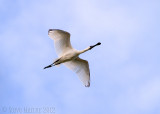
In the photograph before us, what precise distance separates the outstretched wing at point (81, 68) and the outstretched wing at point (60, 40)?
1.16 m

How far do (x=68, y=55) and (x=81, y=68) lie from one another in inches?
56.6

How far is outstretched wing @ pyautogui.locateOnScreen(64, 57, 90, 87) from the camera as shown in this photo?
122ft

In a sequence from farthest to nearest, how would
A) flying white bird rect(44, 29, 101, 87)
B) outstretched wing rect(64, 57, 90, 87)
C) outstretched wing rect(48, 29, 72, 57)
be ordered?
1. outstretched wing rect(64, 57, 90, 87)
2. flying white bird rect(44, 29, 101, 87)
3. outstretched wing rect(48, 29, 72, 57)

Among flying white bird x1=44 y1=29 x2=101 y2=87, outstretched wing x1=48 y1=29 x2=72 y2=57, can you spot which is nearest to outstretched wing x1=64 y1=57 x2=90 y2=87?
flying white bird x1=44 y1=29 x2=101 y2=87

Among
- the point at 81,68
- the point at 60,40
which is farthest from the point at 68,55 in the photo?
the point at 81,68

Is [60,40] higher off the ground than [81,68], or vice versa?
[60,40]

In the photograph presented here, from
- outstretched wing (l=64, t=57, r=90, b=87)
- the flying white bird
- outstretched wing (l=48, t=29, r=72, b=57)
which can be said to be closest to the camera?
outstretched wing (l=48, t=29, r=72, b=57)

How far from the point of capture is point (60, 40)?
36.3m

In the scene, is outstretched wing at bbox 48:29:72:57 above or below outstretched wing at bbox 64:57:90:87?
above

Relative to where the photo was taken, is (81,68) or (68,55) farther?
(81,68)

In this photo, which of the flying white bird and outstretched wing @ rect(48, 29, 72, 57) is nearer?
outstretched wing @ rect(48, 29, 72, 57)

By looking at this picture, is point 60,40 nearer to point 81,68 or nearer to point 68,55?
point 68,55

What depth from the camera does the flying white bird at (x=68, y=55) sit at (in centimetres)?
3609

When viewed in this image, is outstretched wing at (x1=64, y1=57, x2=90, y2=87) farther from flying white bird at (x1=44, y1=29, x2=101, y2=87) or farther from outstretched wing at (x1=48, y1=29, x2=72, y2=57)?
outstretched wing at (x1=48, y1=29, x2=72, y2=57)
